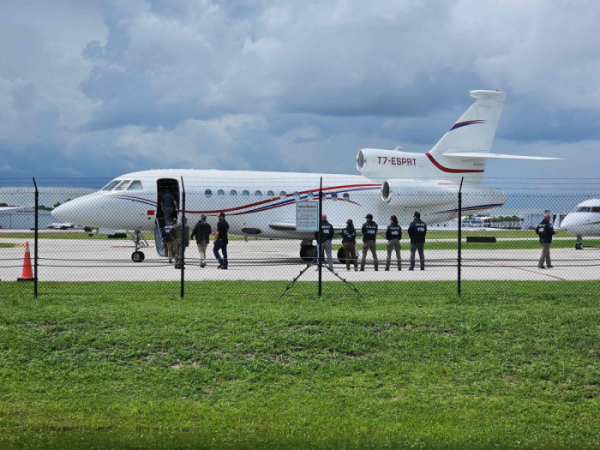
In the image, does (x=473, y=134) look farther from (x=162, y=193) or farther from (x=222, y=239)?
(x=162, y=193)

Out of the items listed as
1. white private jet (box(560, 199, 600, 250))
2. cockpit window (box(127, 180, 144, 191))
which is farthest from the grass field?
white private jet (box(560, 199, 600, 250))

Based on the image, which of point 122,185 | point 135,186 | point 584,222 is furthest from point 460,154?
point 122,185

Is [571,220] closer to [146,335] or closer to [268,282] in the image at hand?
[268,282]

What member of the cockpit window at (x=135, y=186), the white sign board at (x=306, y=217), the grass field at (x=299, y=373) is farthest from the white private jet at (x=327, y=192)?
the grass field at (x=299, y=373)

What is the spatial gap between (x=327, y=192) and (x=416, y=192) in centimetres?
370

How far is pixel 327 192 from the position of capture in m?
25.8

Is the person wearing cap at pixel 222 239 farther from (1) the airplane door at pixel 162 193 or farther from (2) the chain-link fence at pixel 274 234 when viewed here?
(1) the airplane door at pixel 162 193

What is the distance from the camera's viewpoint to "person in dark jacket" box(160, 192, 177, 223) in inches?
917

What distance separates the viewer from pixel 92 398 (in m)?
7.74

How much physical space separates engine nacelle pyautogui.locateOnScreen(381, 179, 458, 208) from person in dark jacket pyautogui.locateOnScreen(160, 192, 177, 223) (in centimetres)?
862

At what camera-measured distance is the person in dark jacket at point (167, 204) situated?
76.4 ft

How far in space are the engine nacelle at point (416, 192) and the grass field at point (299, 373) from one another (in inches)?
529

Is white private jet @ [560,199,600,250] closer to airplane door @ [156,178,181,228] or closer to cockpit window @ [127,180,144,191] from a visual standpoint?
airplane door @ [156,178,181,228]

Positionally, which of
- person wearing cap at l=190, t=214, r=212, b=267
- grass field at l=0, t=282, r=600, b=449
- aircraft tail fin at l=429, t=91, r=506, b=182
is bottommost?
grass field at l=0, t=282, r=600, b=449
